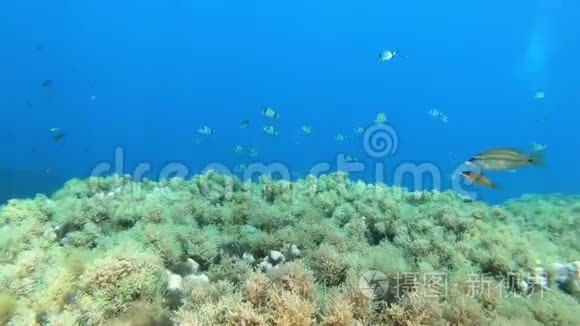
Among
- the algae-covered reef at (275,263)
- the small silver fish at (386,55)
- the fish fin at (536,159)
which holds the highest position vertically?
the small silver fish at (386,55)

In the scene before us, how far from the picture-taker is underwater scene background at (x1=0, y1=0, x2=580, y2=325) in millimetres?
3629

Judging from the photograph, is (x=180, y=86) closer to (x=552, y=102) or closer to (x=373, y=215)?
(x=552, y=102)

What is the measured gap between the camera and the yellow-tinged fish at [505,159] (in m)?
5.13

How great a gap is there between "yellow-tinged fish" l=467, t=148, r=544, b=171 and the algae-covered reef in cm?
65

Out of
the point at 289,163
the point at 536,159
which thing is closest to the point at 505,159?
the point at 536,159

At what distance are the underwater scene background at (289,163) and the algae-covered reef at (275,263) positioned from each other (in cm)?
2

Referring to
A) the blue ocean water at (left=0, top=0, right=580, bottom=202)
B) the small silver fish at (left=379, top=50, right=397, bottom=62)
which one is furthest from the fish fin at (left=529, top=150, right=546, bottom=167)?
the blue ocean water at (left=0, top=0, right=580, bottom=202)

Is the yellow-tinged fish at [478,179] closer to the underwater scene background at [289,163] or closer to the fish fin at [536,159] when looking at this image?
the underwater scene background at [289,163]

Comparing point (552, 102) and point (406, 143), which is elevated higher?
point (552, 102)

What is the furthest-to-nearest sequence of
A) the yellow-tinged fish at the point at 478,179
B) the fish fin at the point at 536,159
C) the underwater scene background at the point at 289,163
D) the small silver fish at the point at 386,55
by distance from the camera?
1. the small silver fish at the point at 386,55
2. the yellow-tinged fish at the point at 478,179
3. the fish fin at the point at 536,159
4. the underwater scene background at the point at 289,163

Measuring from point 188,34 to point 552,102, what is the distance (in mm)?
100808

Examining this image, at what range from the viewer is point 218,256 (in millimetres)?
4484

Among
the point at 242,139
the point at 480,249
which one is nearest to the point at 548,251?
the point at 480,249

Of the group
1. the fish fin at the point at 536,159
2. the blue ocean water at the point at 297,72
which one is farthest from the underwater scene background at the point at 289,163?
the blue ocean water at the point at 297,72
